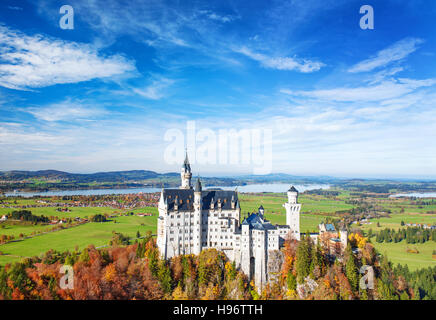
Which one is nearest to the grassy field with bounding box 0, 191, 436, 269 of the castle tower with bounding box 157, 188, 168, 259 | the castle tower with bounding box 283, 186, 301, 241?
the castle tower with bounding box 283, 186, 301, 241

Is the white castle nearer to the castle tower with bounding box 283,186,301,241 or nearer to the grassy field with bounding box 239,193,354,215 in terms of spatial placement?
the castle tower with bounding box 283,186,301,241

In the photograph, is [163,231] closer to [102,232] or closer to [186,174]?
[186,174]
